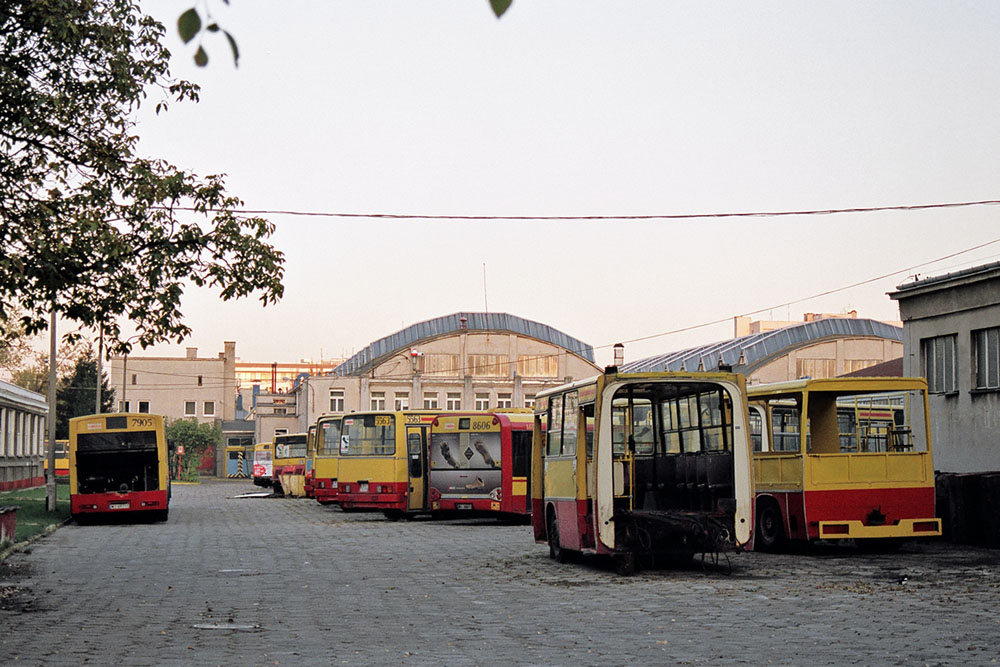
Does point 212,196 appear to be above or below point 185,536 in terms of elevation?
above

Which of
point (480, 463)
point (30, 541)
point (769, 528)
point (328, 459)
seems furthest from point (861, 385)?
A: point (328, 459)

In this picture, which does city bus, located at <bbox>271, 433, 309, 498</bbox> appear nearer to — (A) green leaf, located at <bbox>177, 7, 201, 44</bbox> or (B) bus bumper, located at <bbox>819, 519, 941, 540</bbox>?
(B) bus bumper, located at <bbox>819, 519, 941, 540</bbox>

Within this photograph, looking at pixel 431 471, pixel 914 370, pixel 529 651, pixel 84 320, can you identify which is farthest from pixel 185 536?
pixel 529 651

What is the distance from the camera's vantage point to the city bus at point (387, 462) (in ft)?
123

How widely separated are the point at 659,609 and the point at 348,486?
25185 mm

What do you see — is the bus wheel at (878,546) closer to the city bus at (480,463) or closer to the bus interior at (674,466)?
the bus interior at (674,466)

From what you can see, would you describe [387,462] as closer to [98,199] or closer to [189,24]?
[98,199]

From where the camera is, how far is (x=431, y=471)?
35.8 meters

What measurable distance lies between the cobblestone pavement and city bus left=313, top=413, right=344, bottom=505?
14656 millimetres

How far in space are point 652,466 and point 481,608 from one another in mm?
5584

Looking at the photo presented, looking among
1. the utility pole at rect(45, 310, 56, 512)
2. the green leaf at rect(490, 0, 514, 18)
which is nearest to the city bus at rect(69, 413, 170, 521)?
the utility pole at rect(45, 310, 56, 512)

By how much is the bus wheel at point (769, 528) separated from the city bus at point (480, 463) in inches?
483

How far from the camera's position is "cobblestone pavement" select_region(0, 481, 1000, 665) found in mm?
10898

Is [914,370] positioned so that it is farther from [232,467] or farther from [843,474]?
[232,467]
